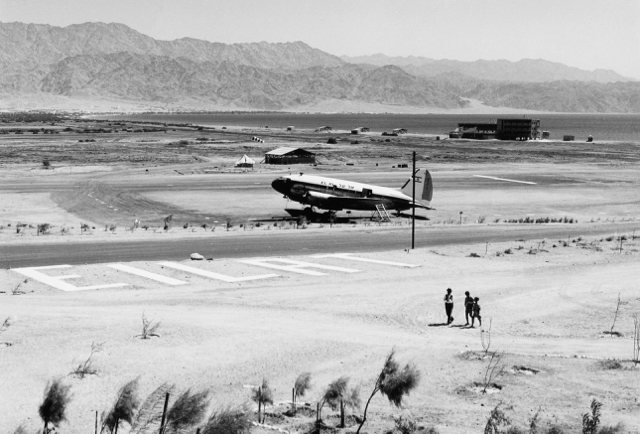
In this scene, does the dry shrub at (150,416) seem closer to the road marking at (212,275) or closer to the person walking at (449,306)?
the person walking at (449,306)

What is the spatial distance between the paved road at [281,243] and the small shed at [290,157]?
62.4 m

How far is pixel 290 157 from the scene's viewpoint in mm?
124812

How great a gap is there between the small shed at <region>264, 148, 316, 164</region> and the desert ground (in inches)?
1723

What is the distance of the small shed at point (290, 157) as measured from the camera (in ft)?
409

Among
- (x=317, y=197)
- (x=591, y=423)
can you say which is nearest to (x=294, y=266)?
(x=317, y=197)

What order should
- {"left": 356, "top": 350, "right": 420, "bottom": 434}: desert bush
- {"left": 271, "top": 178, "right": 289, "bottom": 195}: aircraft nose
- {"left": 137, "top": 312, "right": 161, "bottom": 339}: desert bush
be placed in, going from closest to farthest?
{"left": 356, "top": 350, "right": 420, "bottom": 434}: desert bush < {"left": 137, "top": 312, "right": 161, "bottom": 339}: desert bush < {"left": 271, "top": 178, "right": 289, "bottom": 195}: aircraft nose

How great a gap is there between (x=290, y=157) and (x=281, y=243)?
70.6 metres

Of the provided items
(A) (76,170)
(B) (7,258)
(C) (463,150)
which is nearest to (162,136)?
(C) (463,150)

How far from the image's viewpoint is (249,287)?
133 ft

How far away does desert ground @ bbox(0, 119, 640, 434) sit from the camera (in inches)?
966

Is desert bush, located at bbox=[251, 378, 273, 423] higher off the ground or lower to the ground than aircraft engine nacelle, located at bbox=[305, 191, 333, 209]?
lower

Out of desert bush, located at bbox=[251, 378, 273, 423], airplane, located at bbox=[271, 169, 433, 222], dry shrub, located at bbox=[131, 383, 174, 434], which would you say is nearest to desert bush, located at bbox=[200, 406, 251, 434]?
dry shrub, located at bbox=[131, 383, 174, 434]

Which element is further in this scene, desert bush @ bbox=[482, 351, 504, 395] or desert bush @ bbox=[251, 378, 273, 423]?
desert bush @ bbox=[482, 351, 504, 395]

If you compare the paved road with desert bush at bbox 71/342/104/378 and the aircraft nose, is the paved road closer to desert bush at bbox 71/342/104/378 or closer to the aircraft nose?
the aircraft nose
